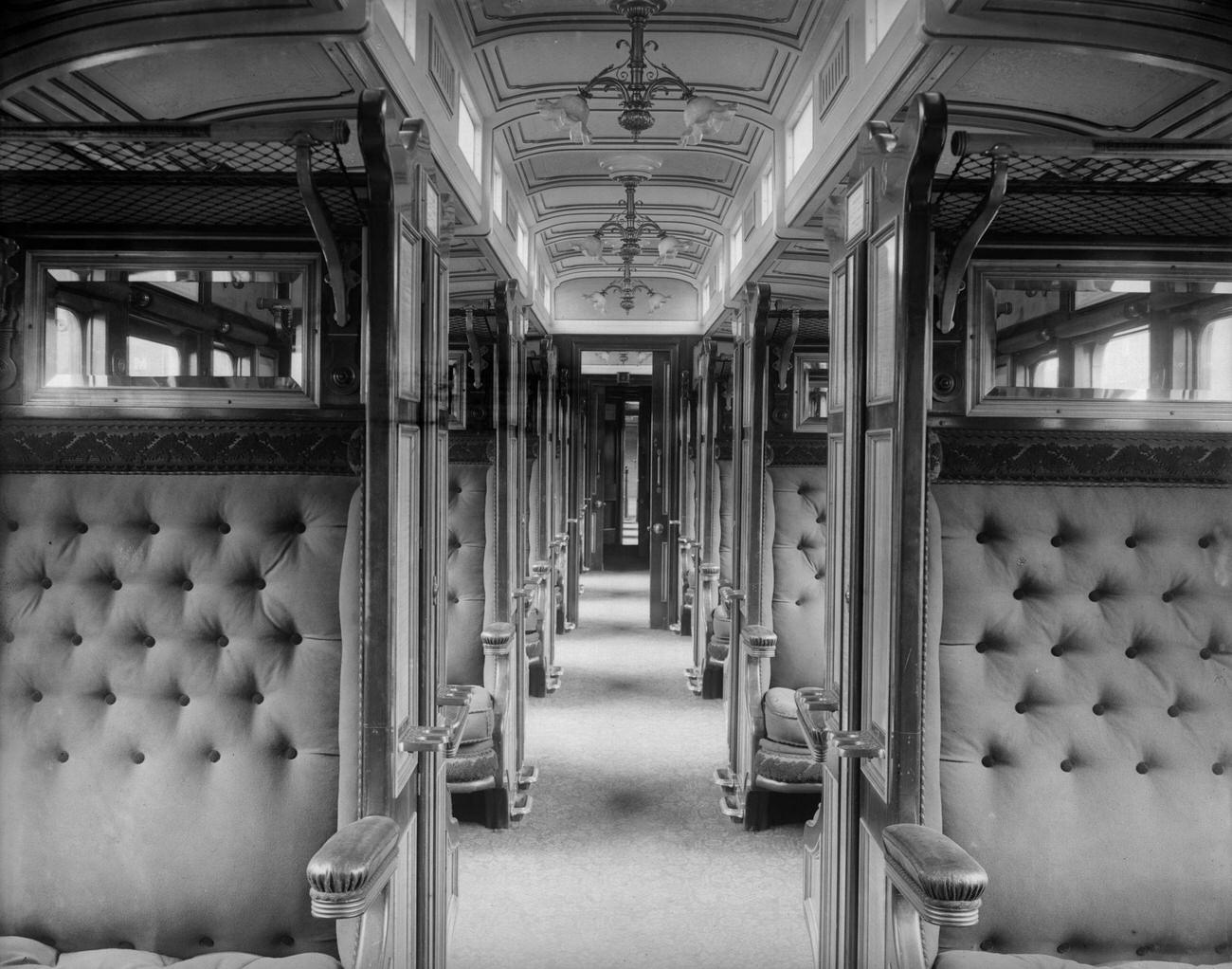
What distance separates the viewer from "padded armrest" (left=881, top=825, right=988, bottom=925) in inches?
58.7

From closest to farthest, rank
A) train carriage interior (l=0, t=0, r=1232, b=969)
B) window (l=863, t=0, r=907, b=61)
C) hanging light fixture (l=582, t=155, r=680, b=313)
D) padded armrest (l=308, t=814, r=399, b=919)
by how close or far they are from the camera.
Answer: padded armrest (l=308, t=814, r=399, b=919) → train carriage interior (l=0, t=0, r=1232, b=969) → window (l=863, t=0, r=907, b=61) → hanging light fixture (l=582, t=155, r=680, b=313)

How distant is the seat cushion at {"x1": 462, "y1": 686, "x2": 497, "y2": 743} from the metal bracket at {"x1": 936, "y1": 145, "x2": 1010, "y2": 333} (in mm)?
2460

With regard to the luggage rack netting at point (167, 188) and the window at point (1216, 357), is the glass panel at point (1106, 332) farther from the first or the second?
the luggage rack netting at point (167, 188)

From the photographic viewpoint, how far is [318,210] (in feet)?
5.74

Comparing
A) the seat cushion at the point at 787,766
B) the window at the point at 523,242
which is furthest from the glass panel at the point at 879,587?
the window at the point at 523,242

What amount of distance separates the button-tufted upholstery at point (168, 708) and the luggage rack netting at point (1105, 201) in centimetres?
155

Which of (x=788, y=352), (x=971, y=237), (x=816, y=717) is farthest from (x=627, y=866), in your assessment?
(x=971, y=237)

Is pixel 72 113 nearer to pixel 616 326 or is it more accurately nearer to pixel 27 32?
pixel 27 32

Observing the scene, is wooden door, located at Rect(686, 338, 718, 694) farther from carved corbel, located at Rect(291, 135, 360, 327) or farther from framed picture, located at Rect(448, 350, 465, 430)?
carved corbel, located at Rect(291, 135, 360, 327)

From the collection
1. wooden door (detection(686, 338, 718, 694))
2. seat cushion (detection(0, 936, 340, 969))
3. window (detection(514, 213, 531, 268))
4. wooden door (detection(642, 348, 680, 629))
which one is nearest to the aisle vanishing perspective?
wooden door (detection(686, 338, 718, 694))

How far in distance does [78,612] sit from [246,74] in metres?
1.59

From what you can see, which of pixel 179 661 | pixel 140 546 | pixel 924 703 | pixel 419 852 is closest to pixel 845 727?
pixel 924 703

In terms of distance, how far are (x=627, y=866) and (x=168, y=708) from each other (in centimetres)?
216

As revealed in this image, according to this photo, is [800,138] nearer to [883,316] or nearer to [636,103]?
[636,103]
